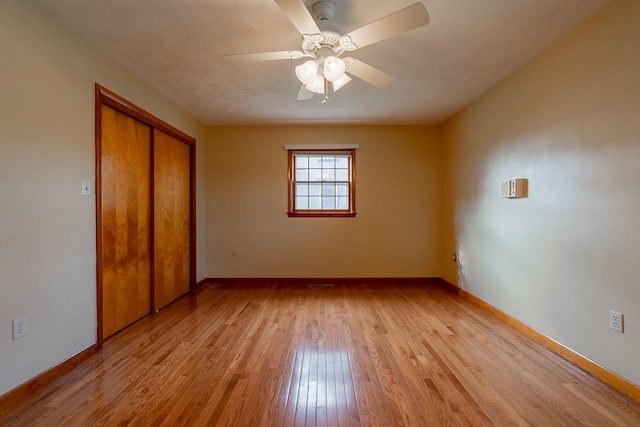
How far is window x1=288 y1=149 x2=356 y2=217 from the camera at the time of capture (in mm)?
4762

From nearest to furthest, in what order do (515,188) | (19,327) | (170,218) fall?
(19,327)
(515,188)
(170,218)

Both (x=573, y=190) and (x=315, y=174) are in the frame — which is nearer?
(x=573, y=190)

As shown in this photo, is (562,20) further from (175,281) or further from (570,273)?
(175,281)

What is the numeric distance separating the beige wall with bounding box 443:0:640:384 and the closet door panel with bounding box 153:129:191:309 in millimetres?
3721

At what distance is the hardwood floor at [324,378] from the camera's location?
166 cm

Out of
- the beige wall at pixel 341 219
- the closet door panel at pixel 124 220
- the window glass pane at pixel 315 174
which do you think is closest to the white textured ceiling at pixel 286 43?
the closet door panel at pixel 124 220

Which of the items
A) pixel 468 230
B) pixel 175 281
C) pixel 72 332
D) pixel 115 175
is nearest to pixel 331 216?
pixel 468 230

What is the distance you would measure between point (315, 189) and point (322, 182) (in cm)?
15

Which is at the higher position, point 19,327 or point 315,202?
point 315,202

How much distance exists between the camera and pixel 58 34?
2.09 meters

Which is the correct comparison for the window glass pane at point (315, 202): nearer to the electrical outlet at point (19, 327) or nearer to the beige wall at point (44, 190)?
the beige wall at point (44, 190)

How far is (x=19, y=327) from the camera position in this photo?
1.81 meters

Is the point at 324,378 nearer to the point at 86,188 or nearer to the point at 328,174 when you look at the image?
the point at 86,188

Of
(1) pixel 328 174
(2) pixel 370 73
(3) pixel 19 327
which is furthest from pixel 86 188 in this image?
(1) pixel 328 174
